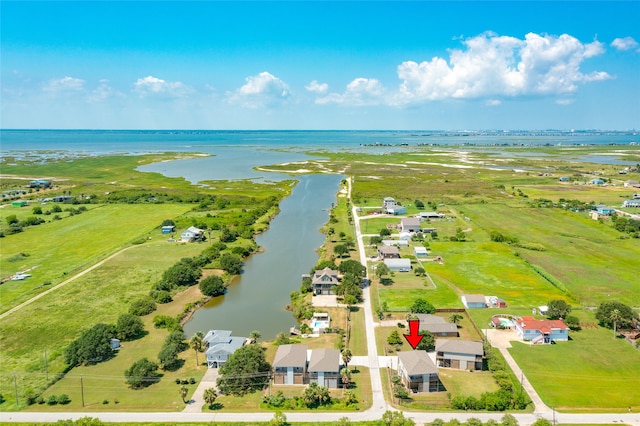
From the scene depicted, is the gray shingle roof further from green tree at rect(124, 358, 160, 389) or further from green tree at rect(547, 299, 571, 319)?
green tree at rect(547, 299, 571, 319)

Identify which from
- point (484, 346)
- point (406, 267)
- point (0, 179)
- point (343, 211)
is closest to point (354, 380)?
point (484, 346)

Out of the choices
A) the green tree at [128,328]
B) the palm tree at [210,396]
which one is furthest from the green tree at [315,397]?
the green tree at [128,328]

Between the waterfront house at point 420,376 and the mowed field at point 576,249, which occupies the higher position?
the mowed field at point 576,249

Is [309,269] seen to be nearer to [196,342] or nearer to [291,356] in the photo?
[196,342]

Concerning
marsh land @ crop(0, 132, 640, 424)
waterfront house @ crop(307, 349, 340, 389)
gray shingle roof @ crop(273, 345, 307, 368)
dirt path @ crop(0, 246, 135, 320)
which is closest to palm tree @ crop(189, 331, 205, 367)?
marsh land @ crop(0, 132, 640, 424)

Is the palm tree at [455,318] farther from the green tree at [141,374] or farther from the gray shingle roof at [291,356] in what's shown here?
the green tree at [141,374]

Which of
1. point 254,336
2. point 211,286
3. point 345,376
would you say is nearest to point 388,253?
point 211,286
